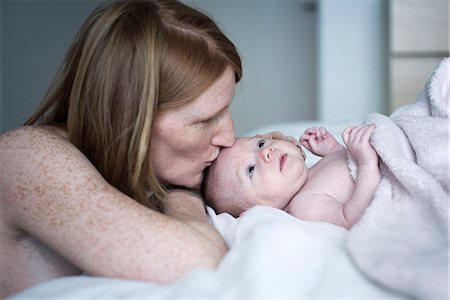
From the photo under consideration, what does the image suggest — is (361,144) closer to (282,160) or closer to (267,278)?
(282,160)

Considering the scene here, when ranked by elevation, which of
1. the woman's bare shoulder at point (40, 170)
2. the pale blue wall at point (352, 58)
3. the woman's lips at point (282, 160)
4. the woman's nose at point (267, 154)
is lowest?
the pale blue wall at point (352, 58)

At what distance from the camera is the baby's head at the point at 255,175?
4.60 feet

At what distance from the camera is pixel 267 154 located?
1.42 meters

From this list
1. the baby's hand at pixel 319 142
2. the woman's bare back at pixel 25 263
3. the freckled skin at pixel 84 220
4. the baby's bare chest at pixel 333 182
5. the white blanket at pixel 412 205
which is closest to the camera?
the white blanket at pixel 412 205

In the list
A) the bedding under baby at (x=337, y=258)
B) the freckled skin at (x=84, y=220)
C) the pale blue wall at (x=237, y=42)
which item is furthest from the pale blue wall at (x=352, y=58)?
the freckled skin at (x=84, y=220)

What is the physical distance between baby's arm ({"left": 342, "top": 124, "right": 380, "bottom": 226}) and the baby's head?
17 centimetres

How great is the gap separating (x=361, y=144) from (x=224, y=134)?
0.33 m

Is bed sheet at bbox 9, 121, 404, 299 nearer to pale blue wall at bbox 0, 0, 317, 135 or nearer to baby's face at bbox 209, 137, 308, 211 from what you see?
baby's face at bbox 209, 137, 308, 211

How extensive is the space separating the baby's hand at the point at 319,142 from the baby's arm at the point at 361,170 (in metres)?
0.28

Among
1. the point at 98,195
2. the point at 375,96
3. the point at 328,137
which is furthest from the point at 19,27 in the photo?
the point at 98,195

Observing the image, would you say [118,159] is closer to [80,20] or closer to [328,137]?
[328,137]

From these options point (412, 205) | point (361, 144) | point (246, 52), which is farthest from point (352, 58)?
point (412, 205)

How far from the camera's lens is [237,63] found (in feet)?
4.56

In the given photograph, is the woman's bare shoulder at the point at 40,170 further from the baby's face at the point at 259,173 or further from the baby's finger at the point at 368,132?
the baby's finger at the point at 368,132
